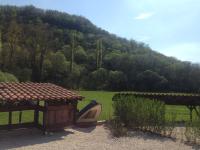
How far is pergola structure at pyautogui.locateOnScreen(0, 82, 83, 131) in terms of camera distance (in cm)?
991

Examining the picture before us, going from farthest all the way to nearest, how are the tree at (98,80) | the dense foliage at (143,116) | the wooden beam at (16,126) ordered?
1. the tree at (98,80)
2. the dense foliage at (143,116)
3. the wooden beam at (16,126)

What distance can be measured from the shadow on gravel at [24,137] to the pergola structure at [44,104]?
0.19 m

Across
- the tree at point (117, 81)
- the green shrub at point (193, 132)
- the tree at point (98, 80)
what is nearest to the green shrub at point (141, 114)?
the green shrub at point (193, 132)

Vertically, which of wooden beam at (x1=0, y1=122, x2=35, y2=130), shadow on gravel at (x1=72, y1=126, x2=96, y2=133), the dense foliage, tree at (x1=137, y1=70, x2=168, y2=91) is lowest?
shadow on gravel at (x1=72, y1=126, x2=96, y2=133)

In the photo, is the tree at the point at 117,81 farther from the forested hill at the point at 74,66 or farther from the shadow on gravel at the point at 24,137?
the shadow on gravel at the point at 24,137

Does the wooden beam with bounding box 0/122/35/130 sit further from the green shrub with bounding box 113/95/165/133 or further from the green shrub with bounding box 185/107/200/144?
the green shrub with bounding box 185/107/200/144

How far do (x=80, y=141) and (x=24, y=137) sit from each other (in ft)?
5.62

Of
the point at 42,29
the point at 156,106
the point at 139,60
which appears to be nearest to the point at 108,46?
the point at 139,60

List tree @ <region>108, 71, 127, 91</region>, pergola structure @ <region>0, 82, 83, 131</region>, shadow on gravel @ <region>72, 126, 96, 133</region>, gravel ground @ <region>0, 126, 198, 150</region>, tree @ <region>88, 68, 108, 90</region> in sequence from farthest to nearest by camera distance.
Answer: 1. tree @ <region>88, 68, 108, 90</region>
2. tree @ <region>108, 71, 127, 91</region>
3. shadow on gravel @ <region>72, 126, 96, 133</region>
4. pergola structure @ <region>0, 82, 83, 131</region>
5. gravel ground @ <region>0, 126, 198, 150</region>

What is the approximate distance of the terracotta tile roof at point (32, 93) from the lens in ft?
31.5

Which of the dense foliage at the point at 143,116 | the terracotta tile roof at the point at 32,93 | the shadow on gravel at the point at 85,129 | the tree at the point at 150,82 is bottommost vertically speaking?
the shadow on gravel at the point at 85,129

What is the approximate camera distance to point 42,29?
45625mm

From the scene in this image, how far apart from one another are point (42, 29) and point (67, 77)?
7.82m

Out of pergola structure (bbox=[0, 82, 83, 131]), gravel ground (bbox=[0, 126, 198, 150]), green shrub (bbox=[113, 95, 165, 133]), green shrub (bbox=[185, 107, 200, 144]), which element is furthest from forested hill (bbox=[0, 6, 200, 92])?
green shrub (bbox=[185, 107, 200, 144])
